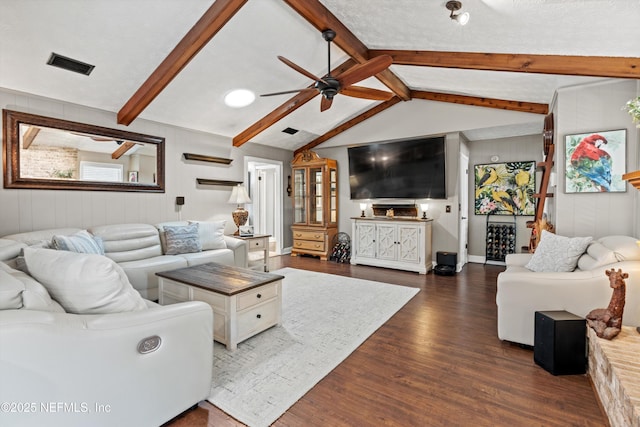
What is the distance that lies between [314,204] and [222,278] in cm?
404

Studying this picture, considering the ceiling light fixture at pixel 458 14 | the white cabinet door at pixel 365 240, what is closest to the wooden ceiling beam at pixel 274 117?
the ceiling light fixture at pixel 458 14

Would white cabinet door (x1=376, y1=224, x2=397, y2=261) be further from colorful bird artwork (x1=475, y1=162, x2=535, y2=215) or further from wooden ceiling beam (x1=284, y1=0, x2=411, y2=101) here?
wooden ceiling beam (x1=284, y1=0, x2=411, y2=101)

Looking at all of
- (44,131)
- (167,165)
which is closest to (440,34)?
(167,165)

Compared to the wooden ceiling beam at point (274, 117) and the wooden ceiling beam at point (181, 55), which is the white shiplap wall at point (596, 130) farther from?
the wooden ceiling beam at point (181, 55)

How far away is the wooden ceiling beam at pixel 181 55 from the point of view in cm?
299

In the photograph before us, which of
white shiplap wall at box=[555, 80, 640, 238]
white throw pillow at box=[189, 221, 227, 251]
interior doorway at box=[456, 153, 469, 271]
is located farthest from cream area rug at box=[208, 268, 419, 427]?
white shiplap wall at box=[555, 80, 640, 238]

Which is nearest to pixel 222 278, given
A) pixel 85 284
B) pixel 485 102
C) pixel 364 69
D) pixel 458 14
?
pixel 85 284

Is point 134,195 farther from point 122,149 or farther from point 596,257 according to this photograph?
point 596,257

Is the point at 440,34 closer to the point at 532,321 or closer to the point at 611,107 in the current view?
the point at 611,107

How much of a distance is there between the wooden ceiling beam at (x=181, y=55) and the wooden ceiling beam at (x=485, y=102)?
3685mm

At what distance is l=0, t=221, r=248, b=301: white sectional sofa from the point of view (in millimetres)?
3311

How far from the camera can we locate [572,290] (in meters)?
2.39

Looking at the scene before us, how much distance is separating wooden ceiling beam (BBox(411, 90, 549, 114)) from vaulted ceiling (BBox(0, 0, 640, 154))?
0.07 feet

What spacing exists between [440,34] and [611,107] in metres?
2.03
